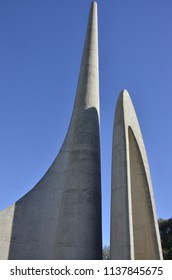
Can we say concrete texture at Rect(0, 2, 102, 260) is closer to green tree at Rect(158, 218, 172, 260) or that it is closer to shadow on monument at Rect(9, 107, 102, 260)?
shadow on monument at Rect(9, 107, 102, 260)

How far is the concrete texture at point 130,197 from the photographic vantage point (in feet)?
32.1

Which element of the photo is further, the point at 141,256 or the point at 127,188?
the point at 141,256

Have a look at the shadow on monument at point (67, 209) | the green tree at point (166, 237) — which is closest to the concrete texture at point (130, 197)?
the shadow on monument at point (67, 209)

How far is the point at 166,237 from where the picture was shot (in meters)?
28.5

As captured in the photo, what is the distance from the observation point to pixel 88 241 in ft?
39.2

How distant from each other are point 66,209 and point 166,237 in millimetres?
19096

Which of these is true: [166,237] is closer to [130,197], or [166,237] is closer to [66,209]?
[66,209]

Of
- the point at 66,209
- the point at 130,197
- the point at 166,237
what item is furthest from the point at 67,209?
the point at 166,237

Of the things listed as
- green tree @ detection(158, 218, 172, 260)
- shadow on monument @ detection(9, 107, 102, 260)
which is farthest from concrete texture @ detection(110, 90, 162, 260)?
green tree @ detection(158, 218, 172, 260)

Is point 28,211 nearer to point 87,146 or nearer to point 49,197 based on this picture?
point 49,197

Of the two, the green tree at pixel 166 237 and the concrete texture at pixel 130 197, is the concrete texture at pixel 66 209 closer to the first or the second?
the concrete texture at pixel 130 197

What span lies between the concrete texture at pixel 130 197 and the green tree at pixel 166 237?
16.2 m
